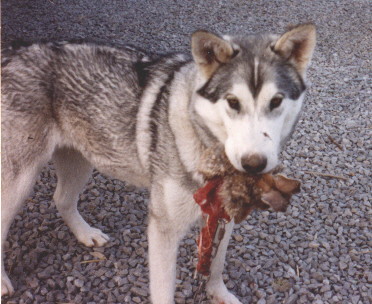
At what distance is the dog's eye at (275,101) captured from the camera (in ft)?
7.44

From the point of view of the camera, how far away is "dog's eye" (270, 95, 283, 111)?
2268 mm

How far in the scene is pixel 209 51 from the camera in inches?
94.9

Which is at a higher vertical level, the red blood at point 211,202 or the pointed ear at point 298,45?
the pointed ear at point 298,45

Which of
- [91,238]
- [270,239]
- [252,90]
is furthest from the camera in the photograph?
[270,239]

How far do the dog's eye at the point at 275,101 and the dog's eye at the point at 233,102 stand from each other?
171mm

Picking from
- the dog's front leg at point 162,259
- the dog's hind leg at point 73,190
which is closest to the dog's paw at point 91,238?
the dog's hind leg at point 73,190

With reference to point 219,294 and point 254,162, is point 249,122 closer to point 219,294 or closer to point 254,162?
point 254,162

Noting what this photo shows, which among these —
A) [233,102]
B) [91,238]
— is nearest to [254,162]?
[233,102]

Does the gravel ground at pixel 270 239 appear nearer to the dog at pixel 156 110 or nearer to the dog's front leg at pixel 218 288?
the dog's front leg at pixel 218 288

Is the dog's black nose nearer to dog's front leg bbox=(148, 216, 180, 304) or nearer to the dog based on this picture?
the dog

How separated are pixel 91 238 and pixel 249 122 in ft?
6.56

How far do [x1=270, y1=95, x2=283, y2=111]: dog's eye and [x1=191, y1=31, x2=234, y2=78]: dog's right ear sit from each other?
342 mm

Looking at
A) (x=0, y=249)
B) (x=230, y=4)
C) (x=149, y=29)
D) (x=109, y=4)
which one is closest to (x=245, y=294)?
(x=0, y=249)

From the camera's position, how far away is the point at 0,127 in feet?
9.23
